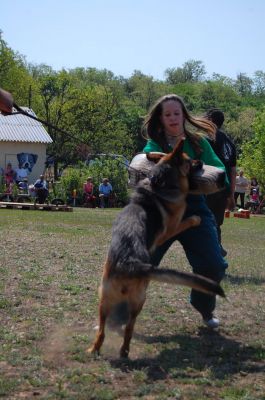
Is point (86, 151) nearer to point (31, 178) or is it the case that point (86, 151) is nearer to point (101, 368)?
point (101, 368)

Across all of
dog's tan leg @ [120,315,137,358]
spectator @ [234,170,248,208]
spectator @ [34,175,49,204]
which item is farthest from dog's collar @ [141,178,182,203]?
spectator @ [234,170,248,208]

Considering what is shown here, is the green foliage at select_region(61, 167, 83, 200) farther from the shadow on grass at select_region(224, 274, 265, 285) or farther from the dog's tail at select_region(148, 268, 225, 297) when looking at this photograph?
the dog's tail at select_region(148, 268, 225, 297)

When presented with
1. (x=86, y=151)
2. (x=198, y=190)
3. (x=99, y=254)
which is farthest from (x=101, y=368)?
(x=99, y=254)

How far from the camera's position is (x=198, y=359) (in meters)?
5.09

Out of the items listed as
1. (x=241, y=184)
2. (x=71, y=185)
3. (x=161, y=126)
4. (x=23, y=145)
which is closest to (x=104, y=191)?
(x=71, y=185)

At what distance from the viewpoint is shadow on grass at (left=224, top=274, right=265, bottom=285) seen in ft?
28.9

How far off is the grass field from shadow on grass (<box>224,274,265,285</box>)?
0.02m

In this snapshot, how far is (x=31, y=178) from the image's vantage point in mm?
37344

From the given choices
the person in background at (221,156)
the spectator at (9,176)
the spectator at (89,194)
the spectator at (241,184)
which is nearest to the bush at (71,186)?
the spectator at (89,194)

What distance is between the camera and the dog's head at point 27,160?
36.1 meters

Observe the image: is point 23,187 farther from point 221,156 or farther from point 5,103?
point 5,103

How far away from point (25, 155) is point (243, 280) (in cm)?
2856

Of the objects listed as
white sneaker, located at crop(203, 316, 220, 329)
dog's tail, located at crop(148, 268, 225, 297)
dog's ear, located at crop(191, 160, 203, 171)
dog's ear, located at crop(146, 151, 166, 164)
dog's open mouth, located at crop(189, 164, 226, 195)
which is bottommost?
white sneaker, located at crop(203, 316, 220, 329)

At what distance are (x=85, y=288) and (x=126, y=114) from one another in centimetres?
5636
